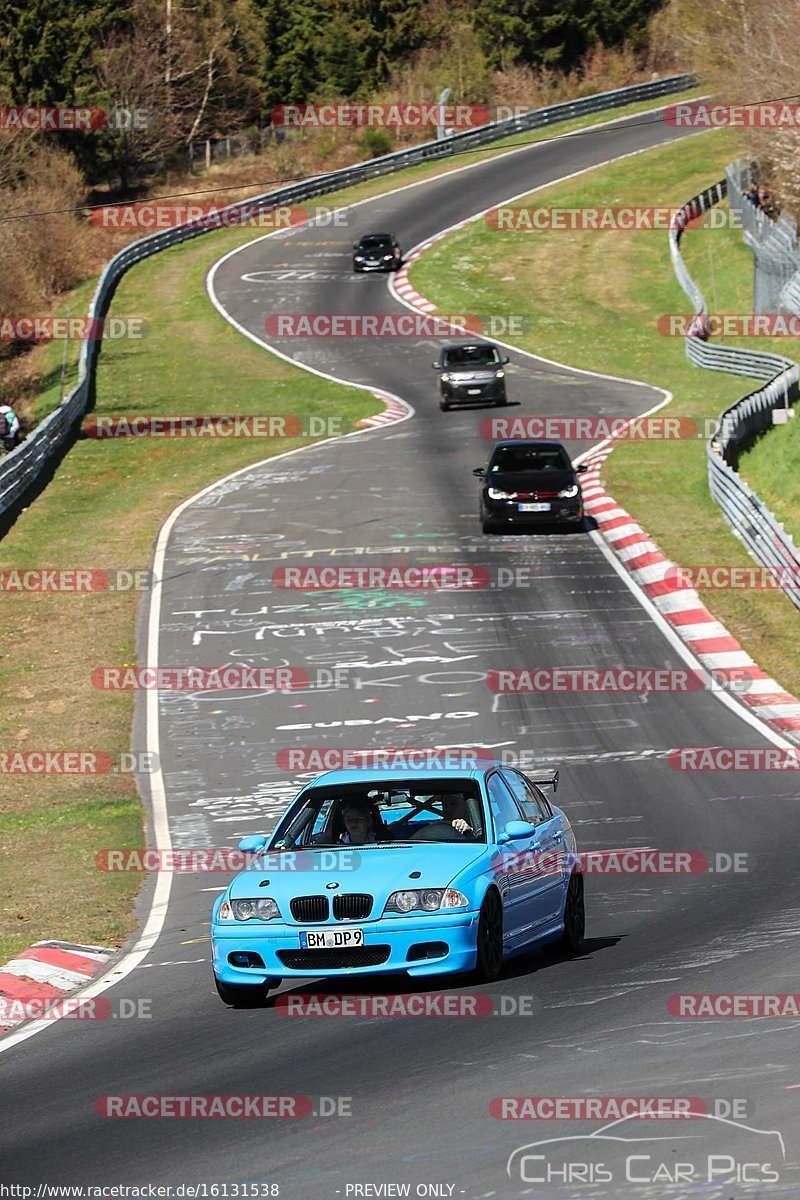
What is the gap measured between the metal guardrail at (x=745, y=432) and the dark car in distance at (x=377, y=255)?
9.78 m

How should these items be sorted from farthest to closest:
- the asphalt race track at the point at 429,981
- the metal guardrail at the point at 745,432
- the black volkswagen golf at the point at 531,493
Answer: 1. the black volkswagen golf at the point at 531,493
2. the metal guardrail at the point at 745,432
3. the asphalt race track at the point at 429,981

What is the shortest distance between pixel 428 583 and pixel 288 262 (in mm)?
40821

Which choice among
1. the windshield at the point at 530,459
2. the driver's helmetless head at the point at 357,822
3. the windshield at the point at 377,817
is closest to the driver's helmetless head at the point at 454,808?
the windshield at the point at 377,817

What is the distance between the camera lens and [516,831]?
11.1 metres

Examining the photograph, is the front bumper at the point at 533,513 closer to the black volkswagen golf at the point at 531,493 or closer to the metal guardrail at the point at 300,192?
the black volkswagen golf at the point at 531,493

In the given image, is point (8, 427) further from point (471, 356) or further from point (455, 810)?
point (455, 810)

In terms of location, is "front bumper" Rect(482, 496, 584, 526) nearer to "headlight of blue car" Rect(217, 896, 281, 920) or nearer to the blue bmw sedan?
the blue bmw sedan

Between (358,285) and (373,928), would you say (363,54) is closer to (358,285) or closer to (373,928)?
(358,285)

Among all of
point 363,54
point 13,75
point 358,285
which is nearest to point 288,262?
point 358,285

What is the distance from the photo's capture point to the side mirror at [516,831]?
439 inches

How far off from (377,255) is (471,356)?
64.4ft

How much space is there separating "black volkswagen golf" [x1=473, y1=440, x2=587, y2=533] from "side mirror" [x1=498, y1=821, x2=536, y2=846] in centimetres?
2156

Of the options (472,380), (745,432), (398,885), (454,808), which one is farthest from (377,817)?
(472,380)

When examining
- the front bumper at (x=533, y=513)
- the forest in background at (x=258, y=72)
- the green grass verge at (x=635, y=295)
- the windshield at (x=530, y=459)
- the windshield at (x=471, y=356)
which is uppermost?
the forest in background at (x=258, y=72)
